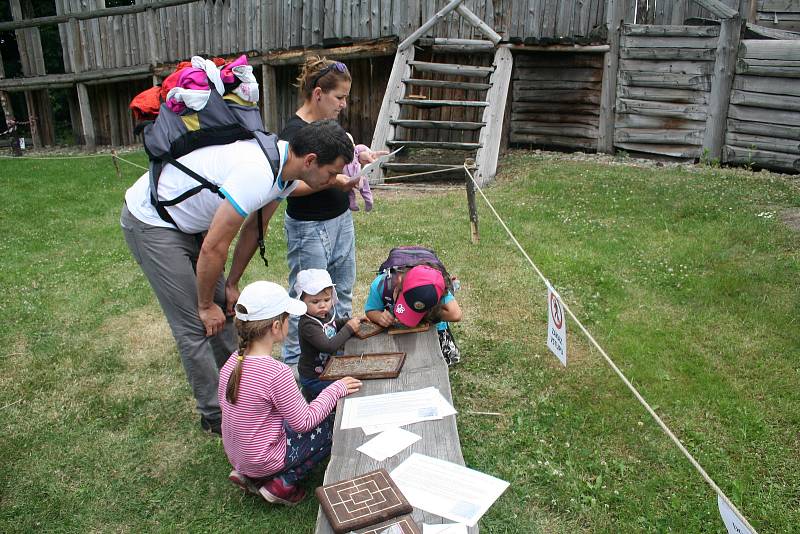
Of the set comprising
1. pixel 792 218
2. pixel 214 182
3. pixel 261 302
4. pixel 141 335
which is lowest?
pixel 141 335

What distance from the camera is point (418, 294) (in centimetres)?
396

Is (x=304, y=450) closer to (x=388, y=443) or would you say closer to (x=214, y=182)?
(x=388, y=443)

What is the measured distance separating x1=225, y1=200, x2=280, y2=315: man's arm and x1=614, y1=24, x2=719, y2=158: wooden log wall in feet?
30.8

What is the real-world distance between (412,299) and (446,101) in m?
6.94

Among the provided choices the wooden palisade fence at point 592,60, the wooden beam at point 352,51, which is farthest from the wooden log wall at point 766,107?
the wooden beam at point 352,51

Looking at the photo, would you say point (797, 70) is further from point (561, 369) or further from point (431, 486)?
point (431, 486)

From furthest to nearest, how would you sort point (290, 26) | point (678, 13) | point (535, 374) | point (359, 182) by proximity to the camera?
point (290, 26)
point (678, 13)
point (535, 374)
point (359, 182)

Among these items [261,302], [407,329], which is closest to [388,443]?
[261,302]

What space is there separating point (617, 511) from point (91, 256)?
7.02 meters

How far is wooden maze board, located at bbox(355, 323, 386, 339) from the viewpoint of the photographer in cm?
418

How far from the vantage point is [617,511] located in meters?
3.43

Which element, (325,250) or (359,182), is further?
(359,182)

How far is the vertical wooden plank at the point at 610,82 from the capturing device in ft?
36.7

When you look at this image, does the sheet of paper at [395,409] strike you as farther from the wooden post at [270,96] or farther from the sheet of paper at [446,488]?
the wooden post at [270,96]
